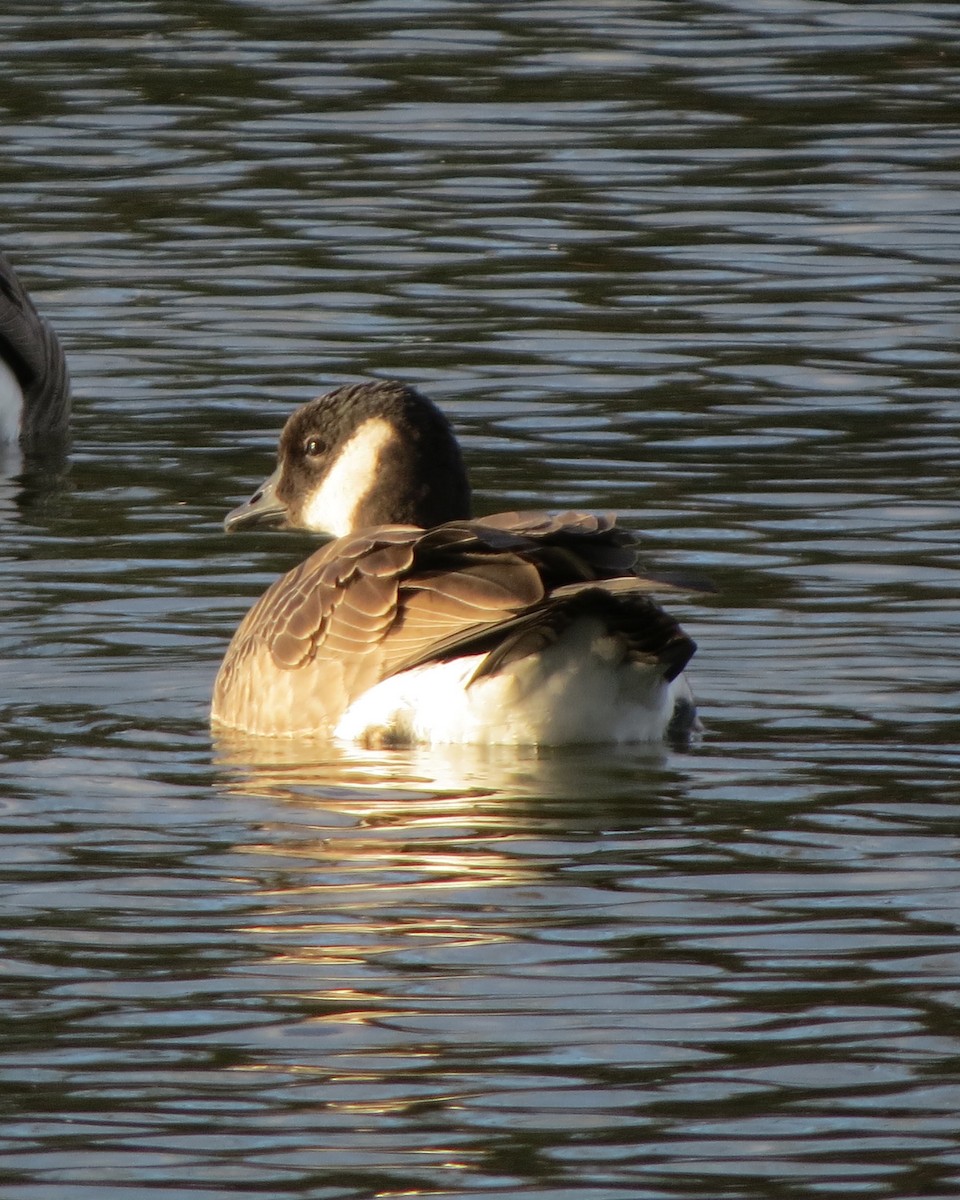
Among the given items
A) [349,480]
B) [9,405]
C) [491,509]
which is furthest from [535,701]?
[9,405]

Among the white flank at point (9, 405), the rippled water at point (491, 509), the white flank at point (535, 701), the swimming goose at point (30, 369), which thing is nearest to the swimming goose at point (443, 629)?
the white flank at point (535, 701)

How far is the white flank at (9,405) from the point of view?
42.1 feet

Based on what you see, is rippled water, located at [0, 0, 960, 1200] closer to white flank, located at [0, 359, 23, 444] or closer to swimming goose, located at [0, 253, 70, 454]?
swimming goose, located at [0, 253, 70, 454]

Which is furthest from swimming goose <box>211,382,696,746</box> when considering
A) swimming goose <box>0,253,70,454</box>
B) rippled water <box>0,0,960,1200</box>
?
swimming goose <box>0,253,70,454</box>

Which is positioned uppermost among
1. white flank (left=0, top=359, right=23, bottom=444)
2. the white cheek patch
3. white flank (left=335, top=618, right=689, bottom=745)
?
white flank (left=0, top=359, right=23, bottom=444)

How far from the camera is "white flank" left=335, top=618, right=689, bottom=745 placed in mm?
7824

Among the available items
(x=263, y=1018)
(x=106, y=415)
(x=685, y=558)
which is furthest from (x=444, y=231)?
(x=263, y=1018)

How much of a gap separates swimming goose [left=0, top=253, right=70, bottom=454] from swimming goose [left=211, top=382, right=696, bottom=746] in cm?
407

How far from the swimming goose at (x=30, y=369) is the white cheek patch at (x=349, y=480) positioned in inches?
144

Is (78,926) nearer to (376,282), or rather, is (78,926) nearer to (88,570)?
(88,570)

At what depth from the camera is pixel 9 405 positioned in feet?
42.7

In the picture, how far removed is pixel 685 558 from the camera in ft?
33.4

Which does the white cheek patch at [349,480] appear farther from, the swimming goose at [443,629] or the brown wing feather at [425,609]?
the brown wing feather at [425,609]

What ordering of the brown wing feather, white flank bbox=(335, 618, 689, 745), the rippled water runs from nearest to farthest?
the rippled water < the brown wing feather < white flank bbox=(335, 618, 689, 745)
